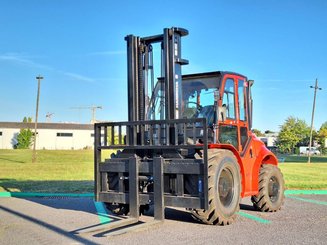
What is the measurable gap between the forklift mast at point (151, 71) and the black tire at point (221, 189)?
1.15 meters

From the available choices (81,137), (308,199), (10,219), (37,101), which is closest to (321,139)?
(81,137)

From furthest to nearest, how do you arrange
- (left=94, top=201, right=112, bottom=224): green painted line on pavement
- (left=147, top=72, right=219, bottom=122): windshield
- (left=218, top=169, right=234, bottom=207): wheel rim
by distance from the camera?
(left=147, top=72, right=219, bottom=122): windshield
(left=94, top=201, right=112, bottom=224): green painted line on pavement
(left=218, top=169, right=234, bottom=207): wheel rim

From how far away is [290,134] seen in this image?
87312 millimetres

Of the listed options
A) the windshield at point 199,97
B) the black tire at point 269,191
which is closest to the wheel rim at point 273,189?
the black tire at point 269,191

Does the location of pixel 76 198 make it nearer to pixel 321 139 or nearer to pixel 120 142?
pixel 120 142

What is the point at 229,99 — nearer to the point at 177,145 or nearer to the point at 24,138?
the point at 177,145

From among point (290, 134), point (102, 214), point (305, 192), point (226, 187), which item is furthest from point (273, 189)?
point (290, 134)

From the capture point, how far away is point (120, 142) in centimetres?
823

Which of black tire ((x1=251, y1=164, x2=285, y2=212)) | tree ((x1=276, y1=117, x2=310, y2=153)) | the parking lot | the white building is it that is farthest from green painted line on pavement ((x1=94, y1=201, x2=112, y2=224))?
the white building

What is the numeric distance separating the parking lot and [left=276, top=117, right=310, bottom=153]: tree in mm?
78873

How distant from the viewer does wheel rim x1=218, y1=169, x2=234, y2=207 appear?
7566 millimetres

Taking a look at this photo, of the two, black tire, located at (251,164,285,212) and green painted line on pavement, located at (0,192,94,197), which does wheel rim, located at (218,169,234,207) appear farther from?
green painted line on pavement, located at (0,192,94,197)

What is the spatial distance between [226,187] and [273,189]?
8.17 feet

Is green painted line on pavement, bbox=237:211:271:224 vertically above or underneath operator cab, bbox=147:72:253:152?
underneath
